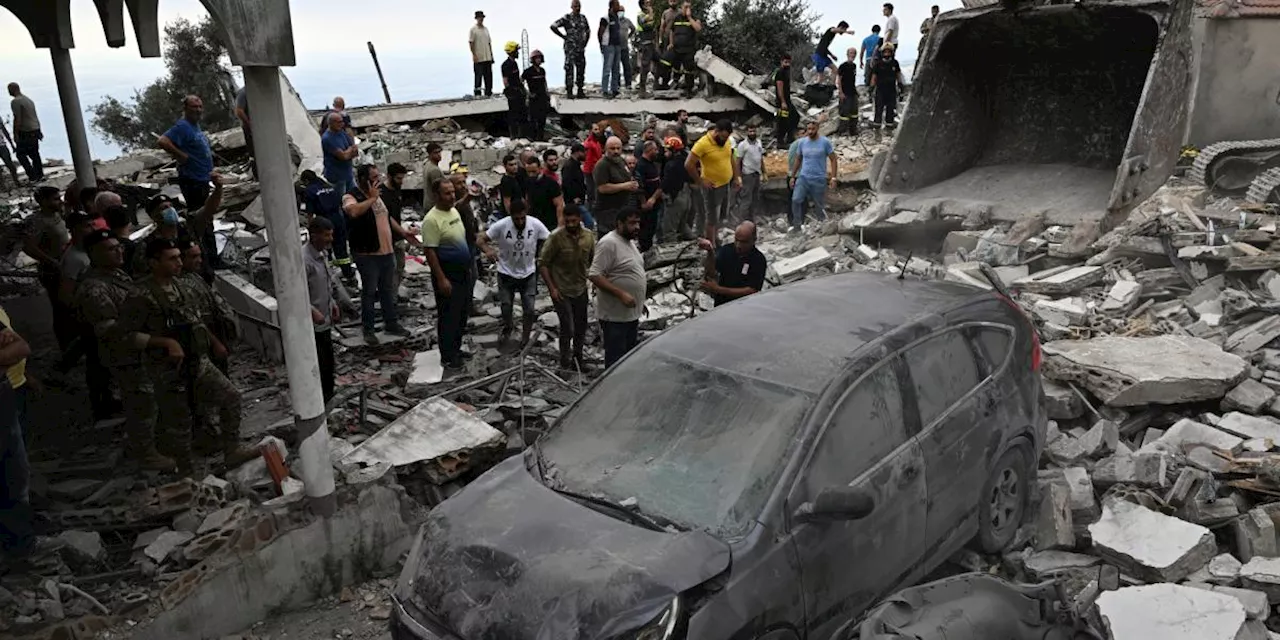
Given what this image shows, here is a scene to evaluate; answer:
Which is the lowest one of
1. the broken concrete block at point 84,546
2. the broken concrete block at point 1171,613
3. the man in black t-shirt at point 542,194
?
the broken concrete block at point 1171,613

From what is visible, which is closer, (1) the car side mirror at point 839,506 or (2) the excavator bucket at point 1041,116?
(1) the car side mirror at point 839,506

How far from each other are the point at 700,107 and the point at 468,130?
502cm

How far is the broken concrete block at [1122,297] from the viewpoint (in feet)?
25.9

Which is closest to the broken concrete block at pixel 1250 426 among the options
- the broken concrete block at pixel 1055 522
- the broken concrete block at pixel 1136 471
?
the broken concrete block at pixel 1136 471

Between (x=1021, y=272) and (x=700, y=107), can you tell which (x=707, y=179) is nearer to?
(x=1021, y=272)

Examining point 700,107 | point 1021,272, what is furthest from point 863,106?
point 1021,272

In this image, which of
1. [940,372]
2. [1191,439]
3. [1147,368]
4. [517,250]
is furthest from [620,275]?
[1191,439]

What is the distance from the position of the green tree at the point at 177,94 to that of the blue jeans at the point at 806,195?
14.6 metres

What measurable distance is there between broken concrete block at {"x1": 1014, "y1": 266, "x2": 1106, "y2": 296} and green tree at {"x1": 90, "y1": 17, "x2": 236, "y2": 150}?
60.5 ft

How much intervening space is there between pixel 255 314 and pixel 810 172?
23.8ft

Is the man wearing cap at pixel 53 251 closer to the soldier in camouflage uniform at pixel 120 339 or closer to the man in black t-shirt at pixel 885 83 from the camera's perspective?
the soldier in camouflage uniform at pixel 120 339

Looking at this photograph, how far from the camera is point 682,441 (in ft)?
13.4

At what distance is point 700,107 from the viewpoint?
18938 mm

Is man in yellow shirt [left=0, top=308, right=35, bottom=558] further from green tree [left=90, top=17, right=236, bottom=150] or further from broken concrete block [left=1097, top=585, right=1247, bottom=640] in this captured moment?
green tree [left=90, top=17, right=236, bottom=150]
